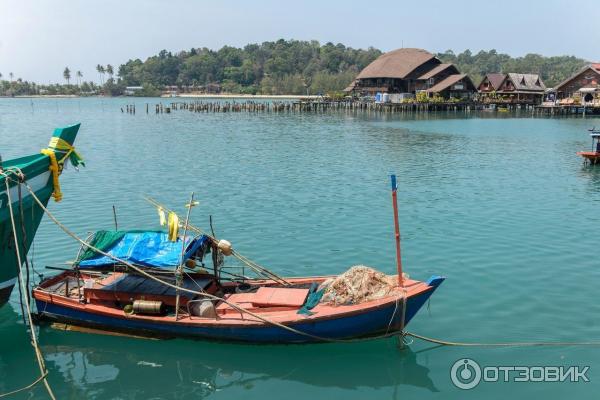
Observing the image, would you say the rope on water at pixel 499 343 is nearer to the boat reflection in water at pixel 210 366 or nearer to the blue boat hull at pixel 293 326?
the boat reflection in water at pixel 210 366

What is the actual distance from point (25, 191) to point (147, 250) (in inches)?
125

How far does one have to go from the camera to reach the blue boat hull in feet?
36.3

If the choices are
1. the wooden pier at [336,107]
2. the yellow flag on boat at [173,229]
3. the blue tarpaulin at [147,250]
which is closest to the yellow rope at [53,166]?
the blue tarpaulin at [147,250]

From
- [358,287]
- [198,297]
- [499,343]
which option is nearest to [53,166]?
[198,297]

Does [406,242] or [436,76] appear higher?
[436,76]

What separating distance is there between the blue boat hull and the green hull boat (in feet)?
6.57

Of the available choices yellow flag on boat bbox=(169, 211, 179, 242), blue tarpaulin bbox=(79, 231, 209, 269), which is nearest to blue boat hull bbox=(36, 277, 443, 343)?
blue tarpaulin bbox=(79, 231, 209, 269)

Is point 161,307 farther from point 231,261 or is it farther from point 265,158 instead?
point 265,158

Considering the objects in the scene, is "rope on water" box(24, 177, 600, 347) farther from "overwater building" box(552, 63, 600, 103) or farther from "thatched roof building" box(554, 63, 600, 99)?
"thatched roof building" box(554, 63, 600, 99)

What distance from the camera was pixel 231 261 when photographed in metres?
17.4

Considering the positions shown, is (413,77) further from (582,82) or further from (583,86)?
(583,86)

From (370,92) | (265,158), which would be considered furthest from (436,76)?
(265,158)

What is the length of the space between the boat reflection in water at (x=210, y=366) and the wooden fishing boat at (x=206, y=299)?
357 millimetres

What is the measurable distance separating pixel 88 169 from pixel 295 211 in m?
16.9
